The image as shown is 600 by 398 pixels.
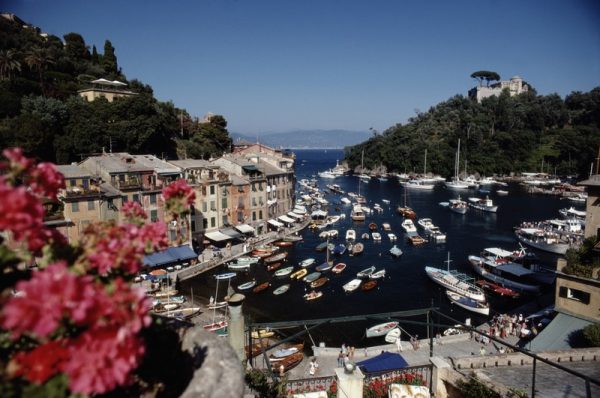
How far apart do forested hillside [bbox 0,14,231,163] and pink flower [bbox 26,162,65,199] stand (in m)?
52.2

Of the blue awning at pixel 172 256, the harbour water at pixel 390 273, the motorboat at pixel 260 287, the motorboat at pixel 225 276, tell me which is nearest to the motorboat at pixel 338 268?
the harbour water at pixel 390 273

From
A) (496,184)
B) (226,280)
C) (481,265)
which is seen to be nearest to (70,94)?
(226,280)

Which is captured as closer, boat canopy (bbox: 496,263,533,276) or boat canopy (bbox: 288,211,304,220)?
boat canopy (bbox: 496,263,533,276)

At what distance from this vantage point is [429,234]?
63.5 meters

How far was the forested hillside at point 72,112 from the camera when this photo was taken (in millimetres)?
52781

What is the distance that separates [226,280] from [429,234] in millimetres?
34468

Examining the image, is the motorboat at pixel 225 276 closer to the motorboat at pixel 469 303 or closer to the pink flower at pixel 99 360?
the motorboat at pixel 469 303

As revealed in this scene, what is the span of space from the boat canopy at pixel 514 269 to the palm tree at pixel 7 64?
6966cm

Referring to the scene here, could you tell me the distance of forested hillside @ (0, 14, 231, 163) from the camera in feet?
173

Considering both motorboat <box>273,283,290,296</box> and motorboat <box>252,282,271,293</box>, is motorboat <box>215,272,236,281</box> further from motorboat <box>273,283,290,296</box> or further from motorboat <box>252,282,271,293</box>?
motorboat <box>273,283,290,296</box>

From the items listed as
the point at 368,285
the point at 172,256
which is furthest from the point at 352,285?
the point at 172,256

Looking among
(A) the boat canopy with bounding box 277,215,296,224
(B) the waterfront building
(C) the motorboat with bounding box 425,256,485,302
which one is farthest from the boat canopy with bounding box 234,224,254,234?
(B) the waterfront building

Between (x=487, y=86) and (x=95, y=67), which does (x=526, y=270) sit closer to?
(x=95, y=67)

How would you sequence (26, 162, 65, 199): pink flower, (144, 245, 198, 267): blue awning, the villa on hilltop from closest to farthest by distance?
(26, 162, 65, 199): pink flower, (144, 245, 198, 267): blue awning, the villa on hilltop
